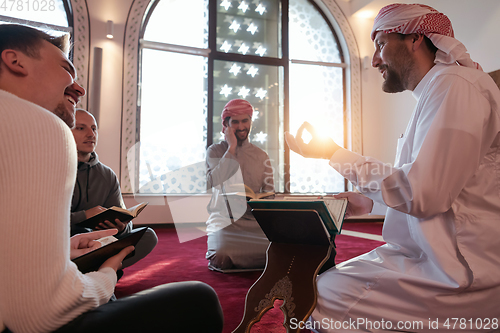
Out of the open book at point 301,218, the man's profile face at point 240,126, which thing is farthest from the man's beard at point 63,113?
the man's profile face at point 240,126

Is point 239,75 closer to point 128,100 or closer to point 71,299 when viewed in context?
point 128,100

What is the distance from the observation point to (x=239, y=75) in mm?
5867

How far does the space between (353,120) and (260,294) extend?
5.66 metres

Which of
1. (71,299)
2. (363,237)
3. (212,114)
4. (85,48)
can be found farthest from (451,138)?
(85,48)

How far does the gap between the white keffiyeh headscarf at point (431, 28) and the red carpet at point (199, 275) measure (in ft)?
4.29

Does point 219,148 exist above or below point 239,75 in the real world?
below

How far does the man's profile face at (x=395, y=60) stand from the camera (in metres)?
1.49

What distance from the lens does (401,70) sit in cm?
151

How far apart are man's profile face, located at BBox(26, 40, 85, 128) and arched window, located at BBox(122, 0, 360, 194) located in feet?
14.1

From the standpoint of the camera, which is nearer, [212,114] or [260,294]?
[260,294]

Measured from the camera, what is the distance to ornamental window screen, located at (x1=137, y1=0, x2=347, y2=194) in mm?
5398

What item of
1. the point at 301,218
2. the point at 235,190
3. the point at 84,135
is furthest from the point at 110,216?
the point at 235,190

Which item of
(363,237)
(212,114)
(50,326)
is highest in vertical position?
(212,114)

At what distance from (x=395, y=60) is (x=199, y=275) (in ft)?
6.14
